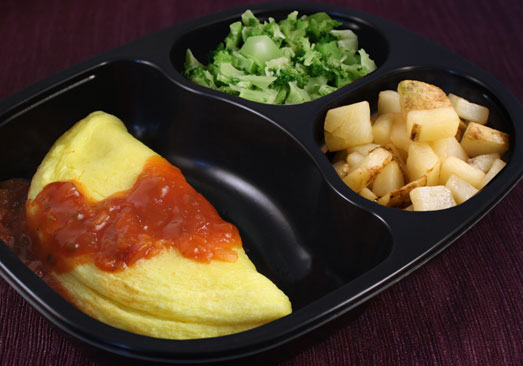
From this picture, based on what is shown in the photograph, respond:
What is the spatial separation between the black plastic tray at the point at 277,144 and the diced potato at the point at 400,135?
23 centimetres

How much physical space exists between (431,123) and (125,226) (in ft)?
4.00

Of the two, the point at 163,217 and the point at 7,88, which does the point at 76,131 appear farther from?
the point at 7,88

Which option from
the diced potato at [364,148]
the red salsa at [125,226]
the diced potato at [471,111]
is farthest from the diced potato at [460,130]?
the red salsa at [125,226]

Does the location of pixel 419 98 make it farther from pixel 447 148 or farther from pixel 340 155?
pixel 340 155

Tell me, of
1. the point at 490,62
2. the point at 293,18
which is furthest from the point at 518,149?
the point at 490,62

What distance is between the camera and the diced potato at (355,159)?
2.42 m

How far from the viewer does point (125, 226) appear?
2.15 meters

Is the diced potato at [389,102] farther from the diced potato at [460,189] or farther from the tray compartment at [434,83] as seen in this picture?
the diced potato at [460,189]

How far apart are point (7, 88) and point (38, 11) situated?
3.03 ft

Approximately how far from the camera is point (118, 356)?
1.66 meters

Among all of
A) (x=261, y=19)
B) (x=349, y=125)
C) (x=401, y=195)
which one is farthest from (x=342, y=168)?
(x=261, y=19)

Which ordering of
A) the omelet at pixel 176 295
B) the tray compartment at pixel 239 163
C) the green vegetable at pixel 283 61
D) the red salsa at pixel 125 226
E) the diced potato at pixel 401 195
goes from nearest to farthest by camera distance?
the omelet at pixel 176 295, the red salsa at pixel 125 226, the diced potato at pixel 401 195, the tray compartment at pixel 239 163, the green vegetable at pixel 283 61

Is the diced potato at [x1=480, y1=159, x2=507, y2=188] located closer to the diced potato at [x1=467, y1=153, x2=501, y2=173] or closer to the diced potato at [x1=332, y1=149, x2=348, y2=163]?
the diced potato at [x1=467, y1=153, x2=501, y2=173]

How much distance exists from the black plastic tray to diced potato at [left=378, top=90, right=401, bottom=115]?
0.28ft
